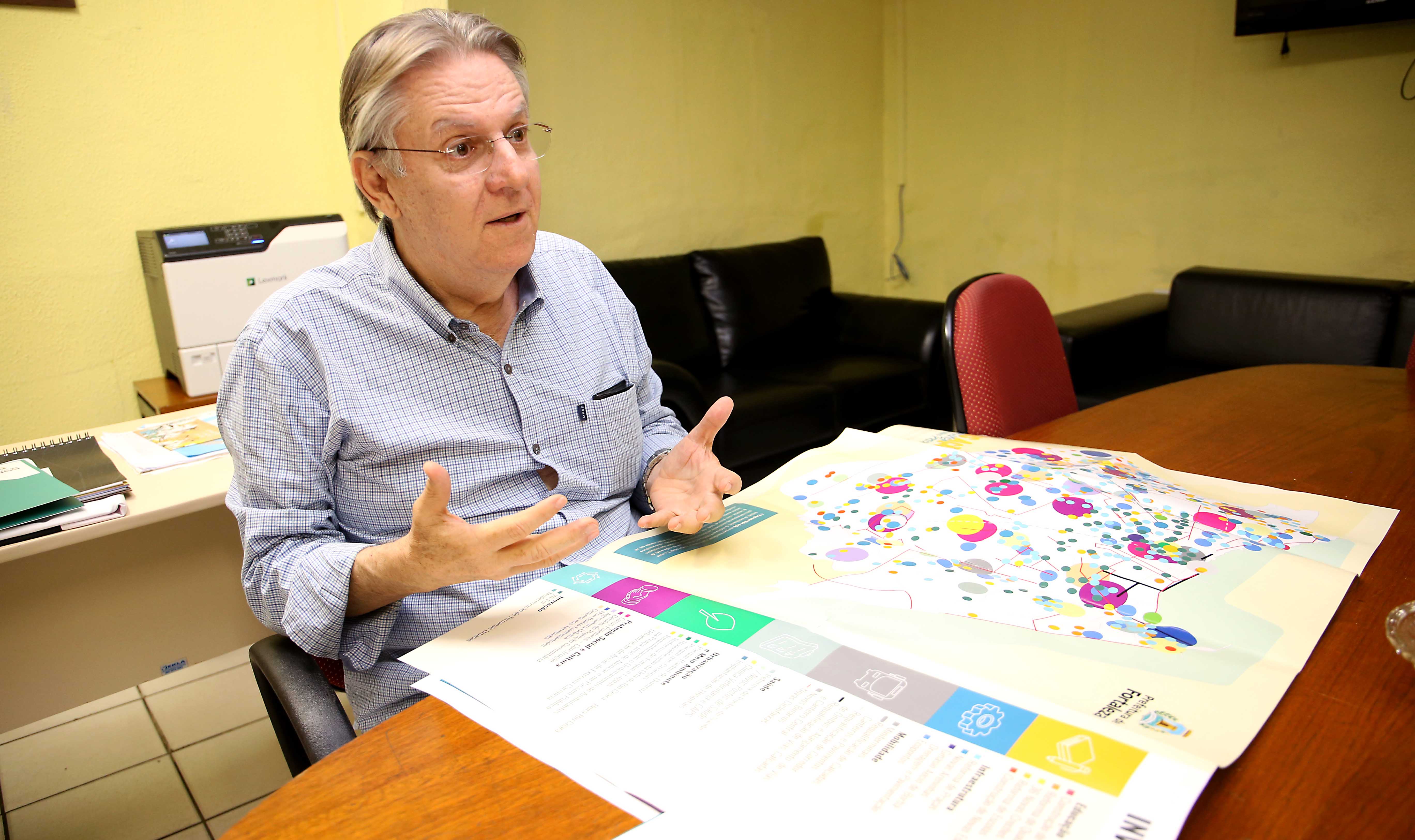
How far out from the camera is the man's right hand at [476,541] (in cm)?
84

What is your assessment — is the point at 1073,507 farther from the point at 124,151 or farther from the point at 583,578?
the point at 124,151

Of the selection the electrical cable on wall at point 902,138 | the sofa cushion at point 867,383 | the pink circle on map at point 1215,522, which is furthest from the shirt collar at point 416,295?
the electrical cable on wall at point 902,138

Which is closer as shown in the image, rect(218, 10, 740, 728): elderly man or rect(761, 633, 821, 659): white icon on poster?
rect(761, 633, 821, 659): white icon on poster

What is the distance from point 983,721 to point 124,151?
10.2 feet

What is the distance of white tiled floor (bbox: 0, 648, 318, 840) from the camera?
1.85 m

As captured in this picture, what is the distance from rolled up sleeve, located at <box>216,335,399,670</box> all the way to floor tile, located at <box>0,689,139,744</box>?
4.97 ft

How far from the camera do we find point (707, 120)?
3.79m

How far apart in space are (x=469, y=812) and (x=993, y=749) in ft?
1.23

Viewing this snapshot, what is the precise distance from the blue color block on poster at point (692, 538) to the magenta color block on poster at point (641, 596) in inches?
2.2

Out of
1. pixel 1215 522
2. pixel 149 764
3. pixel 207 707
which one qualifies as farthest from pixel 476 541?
pixel 207 707

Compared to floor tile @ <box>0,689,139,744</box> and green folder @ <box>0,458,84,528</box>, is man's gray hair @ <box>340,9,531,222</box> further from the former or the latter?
floor tile @ <box>0,689,139,744</box>

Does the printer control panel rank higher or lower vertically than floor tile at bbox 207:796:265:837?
higher

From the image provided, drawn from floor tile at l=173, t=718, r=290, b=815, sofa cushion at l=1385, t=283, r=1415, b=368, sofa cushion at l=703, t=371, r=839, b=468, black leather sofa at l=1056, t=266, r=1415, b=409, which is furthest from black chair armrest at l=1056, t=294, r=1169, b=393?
floor tile at l=173, t=718, r=290, b=815

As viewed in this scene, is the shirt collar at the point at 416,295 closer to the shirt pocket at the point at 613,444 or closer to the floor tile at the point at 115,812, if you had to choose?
the shirt pocket at the point at 613,444
